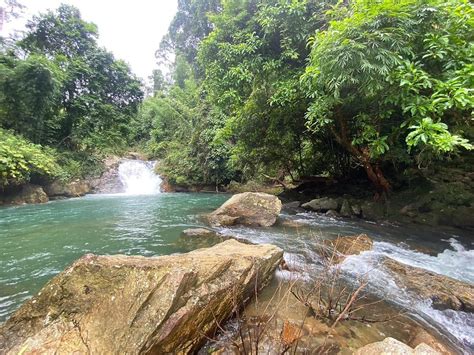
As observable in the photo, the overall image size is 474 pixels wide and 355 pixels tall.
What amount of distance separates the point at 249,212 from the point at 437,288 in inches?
188

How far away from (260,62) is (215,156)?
11130mm

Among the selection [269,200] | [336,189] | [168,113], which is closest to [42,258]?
[269,200]

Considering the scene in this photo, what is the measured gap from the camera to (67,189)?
15.4 m

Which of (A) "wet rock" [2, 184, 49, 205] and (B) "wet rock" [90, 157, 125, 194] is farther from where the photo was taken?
(B) "wet rock" [90, 157, 125, 194]

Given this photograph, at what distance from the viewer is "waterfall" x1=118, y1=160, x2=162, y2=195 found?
19844 millimetres

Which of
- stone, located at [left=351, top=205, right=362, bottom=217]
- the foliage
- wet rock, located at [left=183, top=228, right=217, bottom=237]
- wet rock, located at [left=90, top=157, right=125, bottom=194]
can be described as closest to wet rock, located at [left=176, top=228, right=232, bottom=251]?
wet rock, located at [left=183, top=228, right=217, bottom=237]

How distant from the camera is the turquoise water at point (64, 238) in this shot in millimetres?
4035

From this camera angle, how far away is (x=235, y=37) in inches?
320

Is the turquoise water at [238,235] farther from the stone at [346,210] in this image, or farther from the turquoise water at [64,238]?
the stone at [346,210]

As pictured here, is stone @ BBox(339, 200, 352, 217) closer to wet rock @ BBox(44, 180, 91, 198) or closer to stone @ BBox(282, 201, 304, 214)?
stone @ BBox(282, 201, 304, 214)

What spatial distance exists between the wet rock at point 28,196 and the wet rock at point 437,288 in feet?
48.8

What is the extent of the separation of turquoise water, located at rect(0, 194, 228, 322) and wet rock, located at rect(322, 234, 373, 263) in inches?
116

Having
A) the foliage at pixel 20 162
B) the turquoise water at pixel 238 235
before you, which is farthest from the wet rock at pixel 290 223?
the foliage at pixel 20 162

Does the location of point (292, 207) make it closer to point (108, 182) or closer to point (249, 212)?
point (249, 212)
